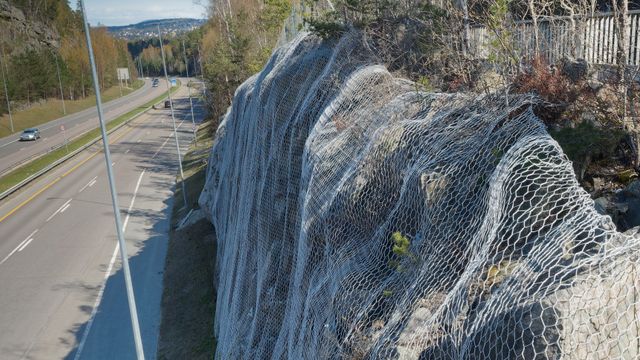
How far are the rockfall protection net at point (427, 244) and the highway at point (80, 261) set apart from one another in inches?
299

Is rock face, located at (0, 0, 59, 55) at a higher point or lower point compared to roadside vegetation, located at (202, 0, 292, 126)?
higher

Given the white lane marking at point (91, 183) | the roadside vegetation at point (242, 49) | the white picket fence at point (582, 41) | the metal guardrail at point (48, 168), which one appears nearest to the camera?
the white picket fence at point (582, 41)

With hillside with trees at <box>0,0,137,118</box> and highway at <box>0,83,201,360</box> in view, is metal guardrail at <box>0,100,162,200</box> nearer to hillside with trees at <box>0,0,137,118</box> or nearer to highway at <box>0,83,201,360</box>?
highway at <box>0,83,201,360</box>

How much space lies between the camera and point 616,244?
331cm

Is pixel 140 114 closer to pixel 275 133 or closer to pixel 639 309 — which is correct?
pixel 275 133

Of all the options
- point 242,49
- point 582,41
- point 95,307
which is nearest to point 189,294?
point 95,307

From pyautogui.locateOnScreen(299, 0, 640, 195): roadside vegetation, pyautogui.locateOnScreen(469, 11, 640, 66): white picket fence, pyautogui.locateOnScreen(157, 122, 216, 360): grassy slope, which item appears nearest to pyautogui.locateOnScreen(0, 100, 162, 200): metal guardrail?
pyautogui.locateOnScreen(157, 122, 216, 360): grassy slope

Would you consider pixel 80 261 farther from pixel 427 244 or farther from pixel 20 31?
pixel 20 31

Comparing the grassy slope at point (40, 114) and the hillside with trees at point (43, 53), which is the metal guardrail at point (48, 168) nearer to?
the grassy slope at point (40, 114)

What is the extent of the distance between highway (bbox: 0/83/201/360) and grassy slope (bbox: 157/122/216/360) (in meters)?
0.35

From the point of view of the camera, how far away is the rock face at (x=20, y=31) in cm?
6756

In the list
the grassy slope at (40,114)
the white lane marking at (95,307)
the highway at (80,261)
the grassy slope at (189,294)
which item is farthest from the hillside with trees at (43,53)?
the grassy slope at (189,294)

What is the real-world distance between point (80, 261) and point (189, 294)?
6184mm

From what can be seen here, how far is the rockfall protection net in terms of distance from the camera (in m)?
3.25
